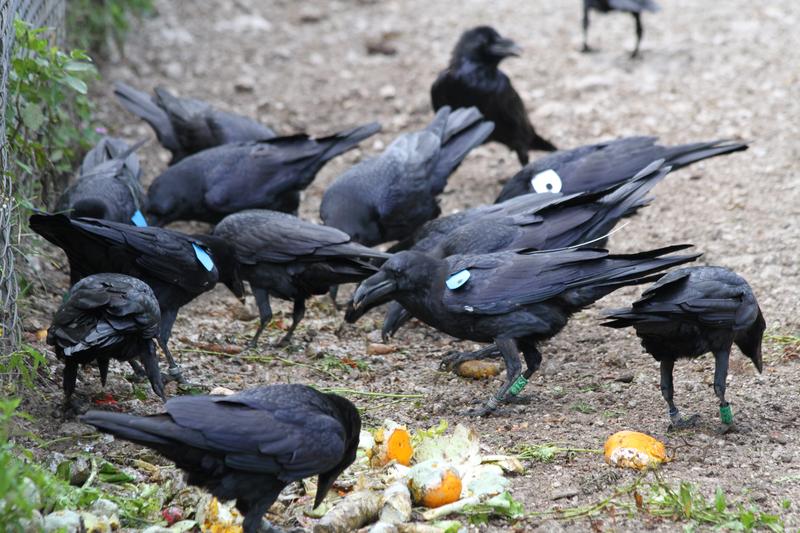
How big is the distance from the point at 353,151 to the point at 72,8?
297 cm

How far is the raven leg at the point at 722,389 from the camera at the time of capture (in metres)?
5.05

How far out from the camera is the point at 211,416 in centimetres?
397

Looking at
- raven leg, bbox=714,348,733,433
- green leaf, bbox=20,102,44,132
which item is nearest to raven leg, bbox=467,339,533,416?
raven leg, bbox=714,348,733,433

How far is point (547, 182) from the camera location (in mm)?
7617

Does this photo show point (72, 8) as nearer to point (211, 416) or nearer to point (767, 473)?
point (211, 416)

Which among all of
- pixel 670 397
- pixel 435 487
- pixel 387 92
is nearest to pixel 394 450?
pixel 435 487

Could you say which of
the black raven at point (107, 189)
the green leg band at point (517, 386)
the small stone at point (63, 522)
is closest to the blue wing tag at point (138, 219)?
the black raven at point (107, 189)

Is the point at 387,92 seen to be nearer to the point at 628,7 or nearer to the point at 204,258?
the point at 628,7

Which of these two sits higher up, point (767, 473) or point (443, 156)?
point (443, 156)

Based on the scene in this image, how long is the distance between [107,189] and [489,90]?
3.83 metres

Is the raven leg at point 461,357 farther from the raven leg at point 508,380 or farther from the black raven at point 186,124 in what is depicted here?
the black raven at point 186,124

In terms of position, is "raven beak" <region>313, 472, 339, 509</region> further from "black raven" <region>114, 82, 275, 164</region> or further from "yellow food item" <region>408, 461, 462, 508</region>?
"black raven" <region>114, 82, 275, 164</region>

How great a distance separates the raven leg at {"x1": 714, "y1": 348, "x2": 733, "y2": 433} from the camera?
16.6 feet

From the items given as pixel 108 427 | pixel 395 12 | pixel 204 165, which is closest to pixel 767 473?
pixel 108 427
